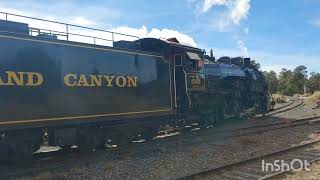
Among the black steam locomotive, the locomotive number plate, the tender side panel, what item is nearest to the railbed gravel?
the black steam locomotive

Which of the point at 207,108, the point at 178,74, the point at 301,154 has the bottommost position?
the point at 301,154

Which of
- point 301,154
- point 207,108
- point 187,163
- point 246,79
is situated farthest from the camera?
point 246,79

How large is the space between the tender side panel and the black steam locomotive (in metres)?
0.02

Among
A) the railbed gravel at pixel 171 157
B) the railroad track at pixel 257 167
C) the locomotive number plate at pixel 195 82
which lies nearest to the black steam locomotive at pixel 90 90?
the locomotive number plate at pixel 195 82

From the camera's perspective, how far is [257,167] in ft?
34.4

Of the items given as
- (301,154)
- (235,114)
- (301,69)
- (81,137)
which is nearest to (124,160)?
(81,137)

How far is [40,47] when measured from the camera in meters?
10.7

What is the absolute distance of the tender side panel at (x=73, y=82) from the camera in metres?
10.0

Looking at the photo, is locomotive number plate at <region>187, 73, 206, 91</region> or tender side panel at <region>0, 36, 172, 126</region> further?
locomotive number plate at <region>187, 73, 206, 91</region>

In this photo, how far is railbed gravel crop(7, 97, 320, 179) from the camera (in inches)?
387

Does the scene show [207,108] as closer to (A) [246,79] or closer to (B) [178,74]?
(B) [178,74]

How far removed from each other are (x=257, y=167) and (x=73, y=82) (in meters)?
5.32

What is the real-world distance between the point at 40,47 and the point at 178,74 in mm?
6965

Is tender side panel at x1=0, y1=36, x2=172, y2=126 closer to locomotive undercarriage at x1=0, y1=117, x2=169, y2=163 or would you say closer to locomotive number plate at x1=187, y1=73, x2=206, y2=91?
locomotive undercarriage at x1=0, y1=117, x2=169, y2=163
